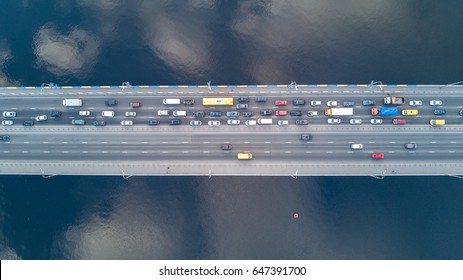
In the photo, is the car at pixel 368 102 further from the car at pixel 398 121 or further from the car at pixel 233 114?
the car at pixel 233 114

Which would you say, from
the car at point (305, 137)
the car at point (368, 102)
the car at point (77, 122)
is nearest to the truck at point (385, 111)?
the car at point (368, 102)

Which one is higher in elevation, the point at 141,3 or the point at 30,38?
the point at 141,3

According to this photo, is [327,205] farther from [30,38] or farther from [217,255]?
[30,38]

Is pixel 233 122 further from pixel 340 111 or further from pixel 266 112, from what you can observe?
pixel 340 111

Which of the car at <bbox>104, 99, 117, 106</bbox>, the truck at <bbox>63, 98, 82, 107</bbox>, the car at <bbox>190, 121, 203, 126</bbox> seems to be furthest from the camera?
the car at <bbox>104, 99, 117, 106</bbox>

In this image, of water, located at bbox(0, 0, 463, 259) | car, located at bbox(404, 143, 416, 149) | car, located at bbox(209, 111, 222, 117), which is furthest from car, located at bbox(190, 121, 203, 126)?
car, located at bbox(404, 143, 416, 149)

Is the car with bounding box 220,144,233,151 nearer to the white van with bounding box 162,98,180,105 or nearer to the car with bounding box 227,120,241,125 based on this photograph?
the car with bounding box 227,120,241,125

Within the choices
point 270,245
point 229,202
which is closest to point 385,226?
point 270,245

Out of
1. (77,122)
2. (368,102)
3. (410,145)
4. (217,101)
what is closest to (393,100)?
(368,102)
